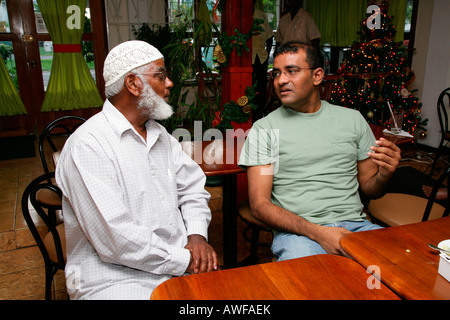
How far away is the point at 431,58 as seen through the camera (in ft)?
16.4

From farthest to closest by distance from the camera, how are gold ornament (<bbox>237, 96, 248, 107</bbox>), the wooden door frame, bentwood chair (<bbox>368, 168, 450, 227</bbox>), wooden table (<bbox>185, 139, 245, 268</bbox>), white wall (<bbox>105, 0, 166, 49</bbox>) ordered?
white wall (<bbox>105, 0, 166, 49</bbox>)
the wooden door frame
gold ornament (<bbox>237, 96, 248, 107</bbox>)
wooden table (<bbox>185, 139, 245, 268</bbox>)
bentwood chair (<bbox>368, 168, 450, 227</bbox>)

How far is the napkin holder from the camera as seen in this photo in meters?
0.91

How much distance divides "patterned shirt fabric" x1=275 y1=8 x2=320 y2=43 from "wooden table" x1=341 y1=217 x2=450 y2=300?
4.67 m

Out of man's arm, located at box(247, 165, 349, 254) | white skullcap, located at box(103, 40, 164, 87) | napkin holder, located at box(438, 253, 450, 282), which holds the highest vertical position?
white skullcap, located at box(103, 40, 164, 87)

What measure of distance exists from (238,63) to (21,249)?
2.16 m

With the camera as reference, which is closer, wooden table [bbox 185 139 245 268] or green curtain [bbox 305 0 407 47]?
wooden table [bbox 185 139 245 268]

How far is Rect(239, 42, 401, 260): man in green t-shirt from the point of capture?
156 centimetres

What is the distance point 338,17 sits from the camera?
6.72m

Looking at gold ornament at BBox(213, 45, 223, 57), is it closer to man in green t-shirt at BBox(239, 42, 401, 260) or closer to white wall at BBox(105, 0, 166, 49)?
man in green t-shirt at BBox(239, 42, 401, 260)

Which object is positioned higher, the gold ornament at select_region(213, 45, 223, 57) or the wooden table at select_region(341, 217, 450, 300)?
the gold ornament at select_region(213, 45, 223, 57)

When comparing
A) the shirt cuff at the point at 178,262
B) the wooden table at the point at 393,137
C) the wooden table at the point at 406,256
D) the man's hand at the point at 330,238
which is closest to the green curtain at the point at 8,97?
the wooden table at the point at 393,137

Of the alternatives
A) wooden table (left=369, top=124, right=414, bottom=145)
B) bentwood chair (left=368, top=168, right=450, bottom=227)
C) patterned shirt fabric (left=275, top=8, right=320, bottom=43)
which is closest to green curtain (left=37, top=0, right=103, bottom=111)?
patterned shirt fabric (left=275, top=8, right=320, bottom=43)

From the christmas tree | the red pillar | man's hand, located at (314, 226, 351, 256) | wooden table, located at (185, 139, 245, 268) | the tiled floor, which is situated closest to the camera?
man's hand, located at (314, 226, 351, 256)

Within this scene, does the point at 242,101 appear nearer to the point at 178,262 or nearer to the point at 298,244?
the point at 298,244
